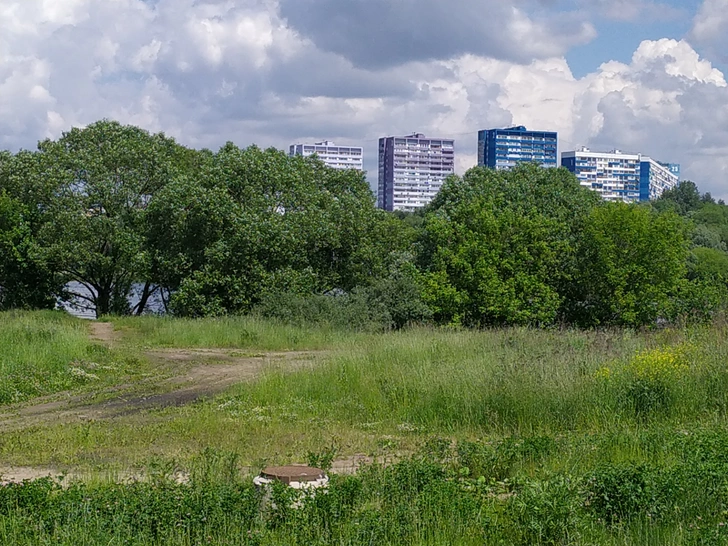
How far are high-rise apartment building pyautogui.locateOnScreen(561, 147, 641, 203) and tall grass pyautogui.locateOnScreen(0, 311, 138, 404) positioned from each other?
510 feet

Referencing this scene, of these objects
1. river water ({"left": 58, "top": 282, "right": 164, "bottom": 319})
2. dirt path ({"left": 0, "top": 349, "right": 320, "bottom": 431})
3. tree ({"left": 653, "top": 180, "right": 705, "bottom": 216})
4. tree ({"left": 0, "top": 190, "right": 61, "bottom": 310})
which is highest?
tree ({"left": 653, "top": 180, "right": 705, "bottom": 216})

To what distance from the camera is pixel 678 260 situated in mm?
30359

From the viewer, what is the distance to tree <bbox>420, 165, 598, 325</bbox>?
96.3ft

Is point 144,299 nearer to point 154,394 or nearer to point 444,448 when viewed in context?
point 154,394

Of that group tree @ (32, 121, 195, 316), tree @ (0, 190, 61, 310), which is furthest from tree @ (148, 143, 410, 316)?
tree @ (0, 190, 61, 310)

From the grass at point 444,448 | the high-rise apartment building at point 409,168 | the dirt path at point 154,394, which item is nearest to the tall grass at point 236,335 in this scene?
the dirt path at point 154,394

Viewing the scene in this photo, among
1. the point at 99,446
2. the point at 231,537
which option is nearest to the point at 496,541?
the point at 231,537

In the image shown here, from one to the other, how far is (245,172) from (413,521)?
2531cm

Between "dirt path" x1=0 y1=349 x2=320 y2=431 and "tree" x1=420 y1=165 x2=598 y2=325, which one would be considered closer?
"dirt path" x1=0 y1=349 x2=320 y2=431

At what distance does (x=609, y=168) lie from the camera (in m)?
168

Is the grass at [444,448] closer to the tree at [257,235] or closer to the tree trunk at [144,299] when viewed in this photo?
the tree at [257,235]

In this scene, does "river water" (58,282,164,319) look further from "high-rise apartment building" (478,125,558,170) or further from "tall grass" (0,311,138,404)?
"high-rise apartment building" (478,125,558,170)

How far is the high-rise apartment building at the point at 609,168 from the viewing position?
6545 inches

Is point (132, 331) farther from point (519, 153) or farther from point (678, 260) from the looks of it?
point (519, 153)
